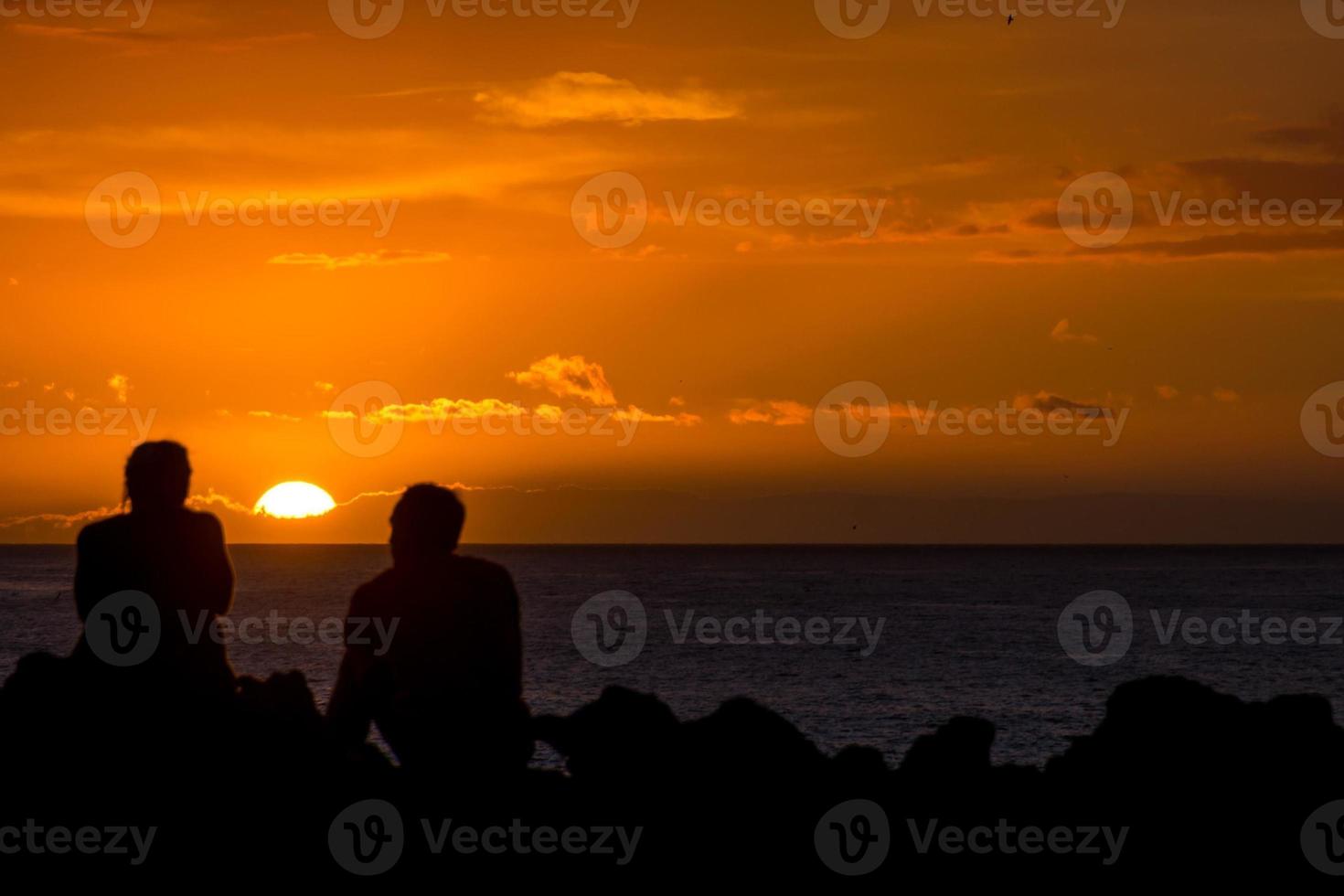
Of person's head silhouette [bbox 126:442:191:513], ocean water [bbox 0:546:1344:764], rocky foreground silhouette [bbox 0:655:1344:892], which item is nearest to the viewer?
person's head silhouette [bbox 126:442:191:513]

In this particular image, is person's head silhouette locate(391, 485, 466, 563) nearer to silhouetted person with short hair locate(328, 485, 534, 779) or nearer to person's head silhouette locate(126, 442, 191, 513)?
silhouetted person with short hair locate(328, 485, 534, 779)

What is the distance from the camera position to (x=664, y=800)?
1060 cm

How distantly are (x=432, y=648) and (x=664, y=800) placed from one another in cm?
329

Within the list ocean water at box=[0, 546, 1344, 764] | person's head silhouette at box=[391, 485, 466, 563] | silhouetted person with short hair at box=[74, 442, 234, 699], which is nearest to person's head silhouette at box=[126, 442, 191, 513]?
silhouetted person with short hair at box=[74, 442, 234, 699]

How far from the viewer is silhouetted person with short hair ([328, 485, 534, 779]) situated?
7.86m

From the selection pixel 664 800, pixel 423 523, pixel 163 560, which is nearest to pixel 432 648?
pixel 423 523

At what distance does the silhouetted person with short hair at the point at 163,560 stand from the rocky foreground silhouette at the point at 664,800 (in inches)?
15.8

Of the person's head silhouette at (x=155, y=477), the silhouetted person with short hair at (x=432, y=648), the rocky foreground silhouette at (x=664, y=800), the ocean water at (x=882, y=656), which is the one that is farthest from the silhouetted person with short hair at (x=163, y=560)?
the ocean water at (x=882, y=656)

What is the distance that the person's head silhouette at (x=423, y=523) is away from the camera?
7855mm

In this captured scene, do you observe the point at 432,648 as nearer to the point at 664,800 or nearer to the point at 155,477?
the point at 155,477

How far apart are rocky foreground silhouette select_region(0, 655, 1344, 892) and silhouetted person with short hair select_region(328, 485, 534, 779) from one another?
0.17 m

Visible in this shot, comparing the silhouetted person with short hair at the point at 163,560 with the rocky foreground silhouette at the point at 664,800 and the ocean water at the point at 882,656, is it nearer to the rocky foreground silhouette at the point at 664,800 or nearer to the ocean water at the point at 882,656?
the rocky foreground silhouette at the point at 664,800

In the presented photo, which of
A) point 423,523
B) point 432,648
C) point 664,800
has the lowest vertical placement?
point 664,800

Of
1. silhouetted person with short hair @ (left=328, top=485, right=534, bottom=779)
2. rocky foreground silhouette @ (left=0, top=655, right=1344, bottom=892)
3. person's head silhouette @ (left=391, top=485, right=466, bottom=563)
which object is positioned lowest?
rocky foreground silhouette @ (left=0, top=655, right=1344, bottom=892)
